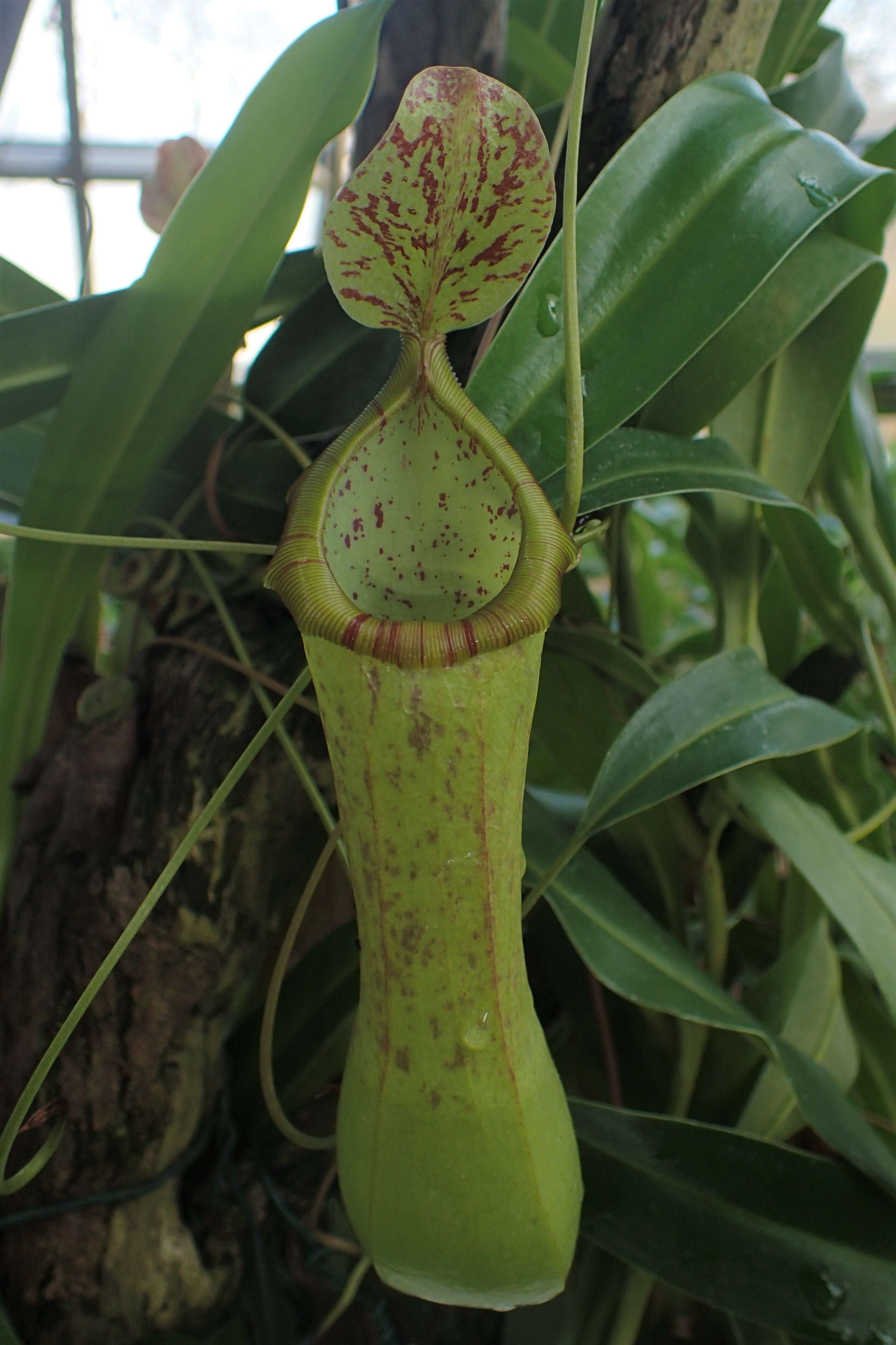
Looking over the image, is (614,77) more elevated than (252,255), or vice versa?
(614,77)

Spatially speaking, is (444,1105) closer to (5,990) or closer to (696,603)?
(5,990)

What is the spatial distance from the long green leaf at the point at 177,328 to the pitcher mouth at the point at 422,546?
183 millimetres

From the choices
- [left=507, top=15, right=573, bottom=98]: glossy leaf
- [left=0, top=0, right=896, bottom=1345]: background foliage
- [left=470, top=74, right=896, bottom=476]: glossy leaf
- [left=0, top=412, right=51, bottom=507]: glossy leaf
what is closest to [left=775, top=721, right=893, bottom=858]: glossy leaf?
[left=0, top=0, right=896, bottom=1345]: background foliage

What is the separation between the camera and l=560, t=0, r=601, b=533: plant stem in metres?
0.37

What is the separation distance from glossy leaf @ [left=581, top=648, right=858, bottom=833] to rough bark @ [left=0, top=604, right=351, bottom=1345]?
0.81 ft

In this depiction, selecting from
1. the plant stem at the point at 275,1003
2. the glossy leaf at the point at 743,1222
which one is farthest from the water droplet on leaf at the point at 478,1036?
the glossy leaf at the point at 743,1222

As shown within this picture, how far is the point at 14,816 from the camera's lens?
74cm

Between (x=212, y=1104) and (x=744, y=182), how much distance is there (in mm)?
808

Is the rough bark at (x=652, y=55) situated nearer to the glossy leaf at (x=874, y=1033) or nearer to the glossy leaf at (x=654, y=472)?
the glossy leaf at (x=654, y=472)

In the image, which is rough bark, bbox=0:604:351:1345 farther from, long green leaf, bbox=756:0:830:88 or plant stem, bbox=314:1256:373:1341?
long green leaf, bbox=756:0:830:88

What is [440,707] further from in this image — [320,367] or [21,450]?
[21,450]

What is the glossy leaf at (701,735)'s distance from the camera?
1.81ft

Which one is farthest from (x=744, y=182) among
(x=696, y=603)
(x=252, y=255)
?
(x=696, y=603)

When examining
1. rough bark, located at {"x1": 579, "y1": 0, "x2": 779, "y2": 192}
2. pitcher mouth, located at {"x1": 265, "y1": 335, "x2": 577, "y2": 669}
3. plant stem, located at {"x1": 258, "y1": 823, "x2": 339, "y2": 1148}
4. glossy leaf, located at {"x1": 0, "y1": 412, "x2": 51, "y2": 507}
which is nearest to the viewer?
pitcher mouth, located at {"x1": 265, "y1": 335, "x2": 577, "y2": 669}
